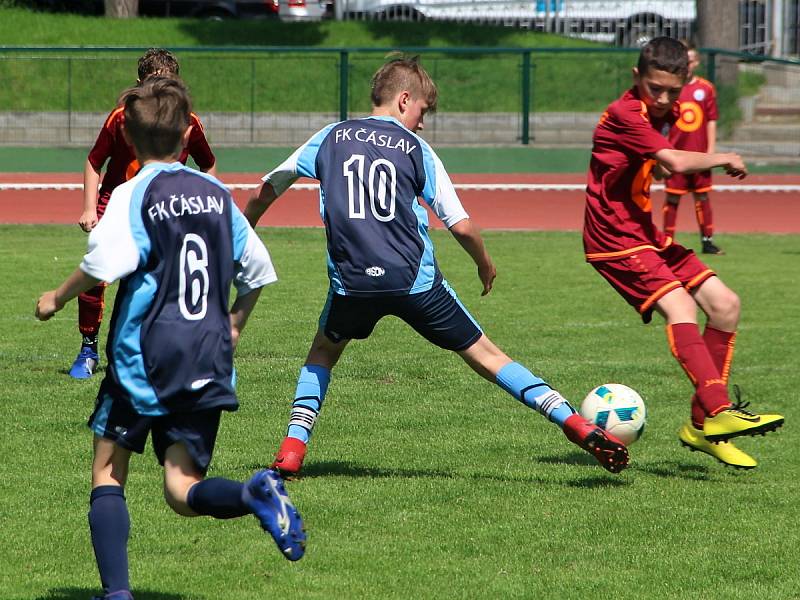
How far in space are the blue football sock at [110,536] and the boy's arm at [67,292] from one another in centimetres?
58

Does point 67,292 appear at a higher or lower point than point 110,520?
higher

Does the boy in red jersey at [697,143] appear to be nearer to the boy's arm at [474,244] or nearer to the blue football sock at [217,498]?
the boy's arm at [474,244]

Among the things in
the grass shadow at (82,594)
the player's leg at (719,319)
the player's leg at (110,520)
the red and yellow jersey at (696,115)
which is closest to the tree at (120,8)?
the red and yellow jersey at (696,115)

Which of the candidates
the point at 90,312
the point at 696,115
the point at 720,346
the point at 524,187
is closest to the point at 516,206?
the point at 524,187

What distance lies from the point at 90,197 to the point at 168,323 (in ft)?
13.7

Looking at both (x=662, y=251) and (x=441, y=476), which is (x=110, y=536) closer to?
(x=441, y=476)

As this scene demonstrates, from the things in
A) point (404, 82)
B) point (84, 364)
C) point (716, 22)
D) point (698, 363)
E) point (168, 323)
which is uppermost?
point (716, 22)

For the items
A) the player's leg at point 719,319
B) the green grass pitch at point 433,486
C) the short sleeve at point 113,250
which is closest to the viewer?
the short sleeve at point 113,250

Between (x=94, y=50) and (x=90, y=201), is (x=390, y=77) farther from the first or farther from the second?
(x=94, y=50)

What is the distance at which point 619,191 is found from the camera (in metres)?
6.44

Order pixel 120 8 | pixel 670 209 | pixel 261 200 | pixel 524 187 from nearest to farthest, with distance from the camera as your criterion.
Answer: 1. pixel 261 200
2. pixel 670 209
3. pixel 524 187
4. pixel 120 8

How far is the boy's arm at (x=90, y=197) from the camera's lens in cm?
763

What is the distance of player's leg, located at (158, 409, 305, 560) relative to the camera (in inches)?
153

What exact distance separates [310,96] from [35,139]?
186 inches
